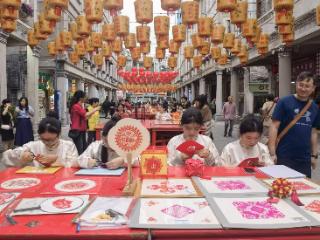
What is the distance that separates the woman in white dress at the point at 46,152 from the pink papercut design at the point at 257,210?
173 centimetres

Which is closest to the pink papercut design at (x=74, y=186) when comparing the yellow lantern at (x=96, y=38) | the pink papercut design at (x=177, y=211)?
the pink papercut design at (x=177, y=211)

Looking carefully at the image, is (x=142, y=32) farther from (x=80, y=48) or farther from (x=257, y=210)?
(x=257, y=210)

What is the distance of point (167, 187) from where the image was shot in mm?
2529

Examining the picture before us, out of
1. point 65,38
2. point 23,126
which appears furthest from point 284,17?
point 65,38

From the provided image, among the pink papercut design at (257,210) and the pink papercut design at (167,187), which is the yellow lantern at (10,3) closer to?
the pink papercut design at (167,187)

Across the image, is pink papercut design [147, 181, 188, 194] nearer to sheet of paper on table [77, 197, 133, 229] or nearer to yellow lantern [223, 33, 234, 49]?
sheet of paper on table [77, 197, 133, 229]

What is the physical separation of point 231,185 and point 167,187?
46 cm

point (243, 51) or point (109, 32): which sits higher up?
point (109, 32)

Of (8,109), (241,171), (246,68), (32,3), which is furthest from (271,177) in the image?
(246,68)

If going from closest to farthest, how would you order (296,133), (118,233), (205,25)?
(118,233)
(296,133)
(205,25)

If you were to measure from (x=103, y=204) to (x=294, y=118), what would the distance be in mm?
2647

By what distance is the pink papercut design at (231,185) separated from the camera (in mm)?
2497

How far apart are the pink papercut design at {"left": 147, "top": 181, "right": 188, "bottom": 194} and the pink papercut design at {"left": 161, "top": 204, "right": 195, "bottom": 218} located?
0.34 meters

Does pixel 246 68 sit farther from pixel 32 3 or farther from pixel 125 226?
pixel 125 226
